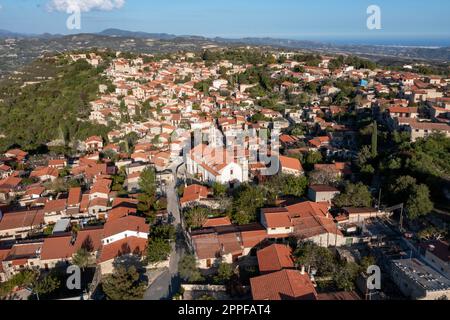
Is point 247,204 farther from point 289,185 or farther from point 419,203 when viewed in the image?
point 419,203

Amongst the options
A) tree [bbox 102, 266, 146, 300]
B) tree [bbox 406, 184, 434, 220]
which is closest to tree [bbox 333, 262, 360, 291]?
tree [bbox 406, 184, 434, 220]

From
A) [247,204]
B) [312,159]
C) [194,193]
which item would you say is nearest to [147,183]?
[194,193]

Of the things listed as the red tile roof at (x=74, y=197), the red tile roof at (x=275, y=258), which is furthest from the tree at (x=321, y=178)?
the red tile roof at (x=74, y=197)

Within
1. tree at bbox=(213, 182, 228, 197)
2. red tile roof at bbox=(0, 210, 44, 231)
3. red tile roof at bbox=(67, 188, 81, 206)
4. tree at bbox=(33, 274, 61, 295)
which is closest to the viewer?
tree at bbox=(33, 274, 61, 295)

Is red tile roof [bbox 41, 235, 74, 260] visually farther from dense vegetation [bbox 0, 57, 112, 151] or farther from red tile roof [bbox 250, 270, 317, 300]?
dense vegetation [bbox 0, 57, 112, 151]

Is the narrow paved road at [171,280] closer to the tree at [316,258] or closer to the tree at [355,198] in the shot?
the tree at [316,258]

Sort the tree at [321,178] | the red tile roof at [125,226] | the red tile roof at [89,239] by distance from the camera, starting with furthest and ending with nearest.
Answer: the tree at [321,178]
the red tile roof at [125,226]
the red tile roof at [89,239]
